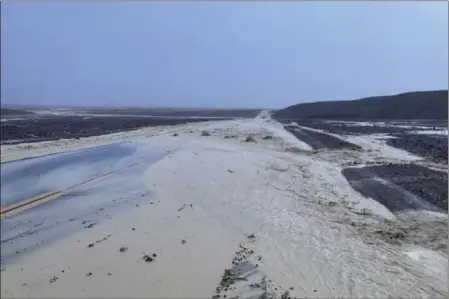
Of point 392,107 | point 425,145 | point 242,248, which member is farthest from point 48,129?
point 392,107

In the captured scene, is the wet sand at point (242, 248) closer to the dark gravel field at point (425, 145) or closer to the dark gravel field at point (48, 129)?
the dark gravel field at point (425, 145)

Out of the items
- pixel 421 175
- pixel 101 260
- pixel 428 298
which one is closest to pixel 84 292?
pixel 101 260

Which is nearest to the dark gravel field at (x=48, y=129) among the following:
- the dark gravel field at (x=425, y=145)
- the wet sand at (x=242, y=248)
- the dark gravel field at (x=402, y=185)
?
the wet sand at (x=242, y=248)

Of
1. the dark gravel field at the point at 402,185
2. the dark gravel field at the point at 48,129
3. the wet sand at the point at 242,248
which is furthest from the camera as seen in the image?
the dark gravel field at the point at 48,129

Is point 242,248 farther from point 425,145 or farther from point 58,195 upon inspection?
point 425,145

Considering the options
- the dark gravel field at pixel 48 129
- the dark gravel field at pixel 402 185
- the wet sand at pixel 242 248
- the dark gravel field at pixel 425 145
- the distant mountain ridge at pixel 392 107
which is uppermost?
the distant mountain ridge at pixel 392 107

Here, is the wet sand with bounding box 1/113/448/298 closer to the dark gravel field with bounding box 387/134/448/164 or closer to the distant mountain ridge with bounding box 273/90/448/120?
the dark gravel field with bounding box 387/134/448/164

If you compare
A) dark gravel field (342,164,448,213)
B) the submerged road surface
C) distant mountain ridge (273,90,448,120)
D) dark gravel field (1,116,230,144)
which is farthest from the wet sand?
distant mountain ridge (273,90,448,120)

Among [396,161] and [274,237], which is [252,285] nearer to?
[274,237]
